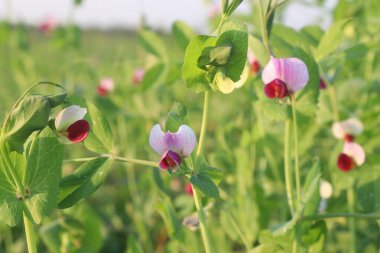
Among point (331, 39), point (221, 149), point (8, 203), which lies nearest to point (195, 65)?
point (8, 203)

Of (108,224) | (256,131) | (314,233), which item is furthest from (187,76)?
(108,224)

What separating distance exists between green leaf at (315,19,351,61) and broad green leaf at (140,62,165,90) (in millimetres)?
436

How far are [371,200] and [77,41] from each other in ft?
5.41

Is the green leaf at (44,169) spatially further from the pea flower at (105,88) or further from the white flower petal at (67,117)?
the pea flower at (105,88)

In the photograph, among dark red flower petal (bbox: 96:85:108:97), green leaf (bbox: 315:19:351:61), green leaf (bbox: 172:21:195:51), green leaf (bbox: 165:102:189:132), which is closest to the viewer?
green leaf (bbox: 165:102:189:132)

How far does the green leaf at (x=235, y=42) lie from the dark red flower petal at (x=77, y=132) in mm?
168

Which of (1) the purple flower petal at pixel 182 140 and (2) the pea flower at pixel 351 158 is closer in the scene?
(1) the purple flower petal at pixel 182 140

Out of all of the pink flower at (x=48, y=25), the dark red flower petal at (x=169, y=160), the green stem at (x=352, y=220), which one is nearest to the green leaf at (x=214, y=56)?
the dark red flower petal at (x=169, y=160)

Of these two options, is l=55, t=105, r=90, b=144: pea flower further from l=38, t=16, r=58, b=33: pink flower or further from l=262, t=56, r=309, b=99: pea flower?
l=38, t=16, r=58, b=33: pink flower

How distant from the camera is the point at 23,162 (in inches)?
26.1

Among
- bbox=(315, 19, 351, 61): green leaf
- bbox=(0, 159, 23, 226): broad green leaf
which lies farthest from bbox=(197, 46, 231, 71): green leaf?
bbox=(315, 19, 351, 61): green leaf

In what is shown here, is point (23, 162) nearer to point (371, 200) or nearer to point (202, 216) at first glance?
point (202, 216)

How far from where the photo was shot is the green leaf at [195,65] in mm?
635

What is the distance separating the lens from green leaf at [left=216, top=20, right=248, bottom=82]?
2.06ft
